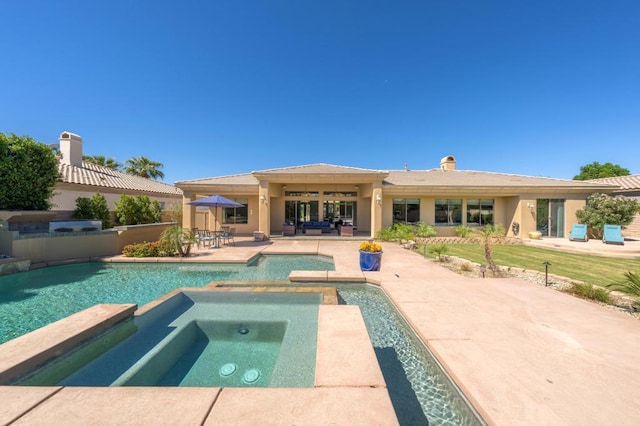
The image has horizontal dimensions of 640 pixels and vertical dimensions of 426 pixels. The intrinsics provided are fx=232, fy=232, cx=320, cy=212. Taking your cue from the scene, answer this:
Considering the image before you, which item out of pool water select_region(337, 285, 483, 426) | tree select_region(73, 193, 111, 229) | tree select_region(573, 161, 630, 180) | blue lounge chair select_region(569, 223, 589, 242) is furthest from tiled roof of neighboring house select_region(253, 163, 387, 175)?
tree select_region(573, 161, 630, 180)

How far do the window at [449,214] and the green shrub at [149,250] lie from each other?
1675cm

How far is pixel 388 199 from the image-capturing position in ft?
55.9

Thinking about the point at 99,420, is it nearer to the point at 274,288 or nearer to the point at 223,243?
the point at 274,288

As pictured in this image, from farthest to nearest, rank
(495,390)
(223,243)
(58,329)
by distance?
(223,243) → (58,329) → (495,390)

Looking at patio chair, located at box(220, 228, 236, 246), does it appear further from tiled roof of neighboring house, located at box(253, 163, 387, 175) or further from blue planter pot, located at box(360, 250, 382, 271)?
blue planter pot, located at box(360, 250, 382, 271)

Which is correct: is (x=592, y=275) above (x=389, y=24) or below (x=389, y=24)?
below

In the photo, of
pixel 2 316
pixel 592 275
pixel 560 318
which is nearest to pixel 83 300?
pixel 2 316

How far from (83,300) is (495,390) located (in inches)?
339

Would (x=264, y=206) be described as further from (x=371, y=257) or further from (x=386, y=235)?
(x=371, y=257)

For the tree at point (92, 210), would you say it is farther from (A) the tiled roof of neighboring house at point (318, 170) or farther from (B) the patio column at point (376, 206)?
(B) the patio column at point (376, 206)

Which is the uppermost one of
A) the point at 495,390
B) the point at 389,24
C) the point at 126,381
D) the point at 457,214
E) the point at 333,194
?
the point at 389,24

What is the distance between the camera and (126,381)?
10.2 feet

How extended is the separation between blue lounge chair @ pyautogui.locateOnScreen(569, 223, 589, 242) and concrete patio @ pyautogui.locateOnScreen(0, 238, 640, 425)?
512 inches

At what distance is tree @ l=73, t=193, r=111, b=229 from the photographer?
39.5 feet
